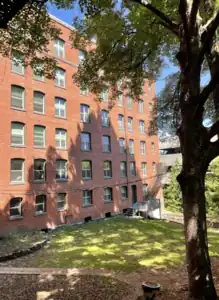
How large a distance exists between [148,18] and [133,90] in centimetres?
333

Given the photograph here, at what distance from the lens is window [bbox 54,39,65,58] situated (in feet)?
72.3

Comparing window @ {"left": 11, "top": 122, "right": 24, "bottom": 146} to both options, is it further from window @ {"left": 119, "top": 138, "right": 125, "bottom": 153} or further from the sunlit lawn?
window @ {"left": 119, "top": 138, "right": 125, "bottom": 153}

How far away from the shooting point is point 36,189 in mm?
18797

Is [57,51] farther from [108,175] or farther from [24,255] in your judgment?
[24,255]

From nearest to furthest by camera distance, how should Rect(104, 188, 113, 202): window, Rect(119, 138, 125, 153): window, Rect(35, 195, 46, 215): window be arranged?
1. Rect(35, 195, 46, 215): window
2. Rect(104, 188, 113, 202): window
3. Rect(119, 138, 125, 153): window

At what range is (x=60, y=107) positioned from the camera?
21.7 metres

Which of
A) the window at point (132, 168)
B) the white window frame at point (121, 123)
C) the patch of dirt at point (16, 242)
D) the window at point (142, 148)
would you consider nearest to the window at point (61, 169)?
the patch of dirt at point (16, 242)

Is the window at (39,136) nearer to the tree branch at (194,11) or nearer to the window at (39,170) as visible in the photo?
the window at (39,170)

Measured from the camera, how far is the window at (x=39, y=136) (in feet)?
64.1

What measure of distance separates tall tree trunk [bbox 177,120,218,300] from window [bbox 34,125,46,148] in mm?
16190

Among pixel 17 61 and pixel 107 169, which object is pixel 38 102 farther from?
pixel 17 61

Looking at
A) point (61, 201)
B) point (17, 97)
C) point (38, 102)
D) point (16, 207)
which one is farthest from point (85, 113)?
point (16, 207)

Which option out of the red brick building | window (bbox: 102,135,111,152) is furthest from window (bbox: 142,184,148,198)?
window (bbox: 102,135,111,152)

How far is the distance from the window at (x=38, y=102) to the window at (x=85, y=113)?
4.53 metres
